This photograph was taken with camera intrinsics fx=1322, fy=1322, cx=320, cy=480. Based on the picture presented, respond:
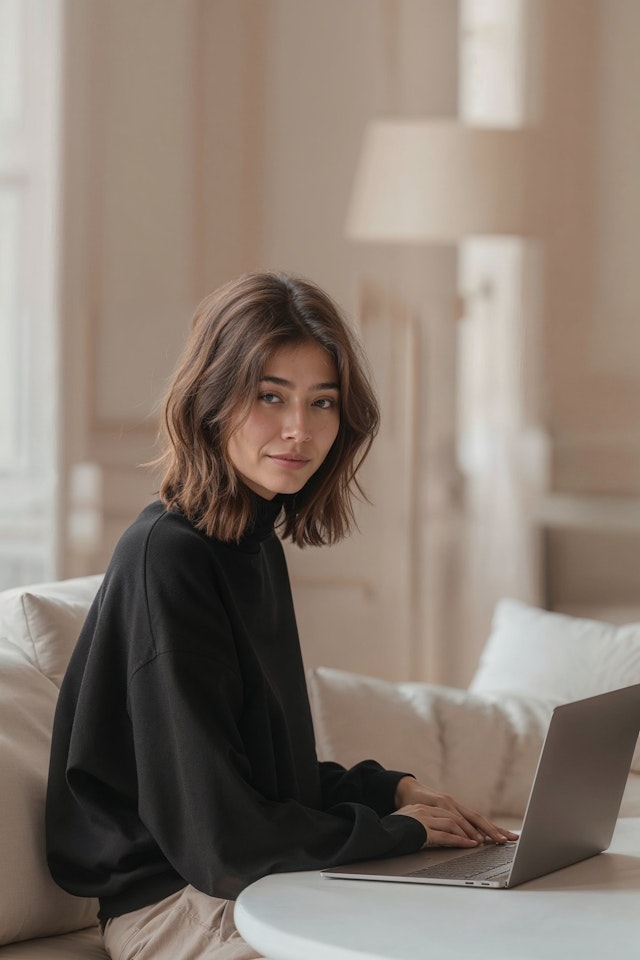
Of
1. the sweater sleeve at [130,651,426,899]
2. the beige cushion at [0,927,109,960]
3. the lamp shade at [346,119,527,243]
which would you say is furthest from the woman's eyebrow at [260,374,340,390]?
the lamp shade at [346,119,527,243]

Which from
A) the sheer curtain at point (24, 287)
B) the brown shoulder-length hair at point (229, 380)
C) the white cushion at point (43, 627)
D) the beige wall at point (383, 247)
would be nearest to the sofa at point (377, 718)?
the white cushion at point (43, 627)

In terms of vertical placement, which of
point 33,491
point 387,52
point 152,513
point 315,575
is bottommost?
point 315,575

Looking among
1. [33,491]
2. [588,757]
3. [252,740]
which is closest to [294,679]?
[252,740]

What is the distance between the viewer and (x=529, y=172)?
12.2 ft

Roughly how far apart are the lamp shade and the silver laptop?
2.21 meters

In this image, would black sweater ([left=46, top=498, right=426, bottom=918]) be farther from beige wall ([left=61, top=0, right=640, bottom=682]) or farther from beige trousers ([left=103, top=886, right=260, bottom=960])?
beige wall ([left=61, top=0, right=640, bottom=682])

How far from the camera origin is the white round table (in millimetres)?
1088

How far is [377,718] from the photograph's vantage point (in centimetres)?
233

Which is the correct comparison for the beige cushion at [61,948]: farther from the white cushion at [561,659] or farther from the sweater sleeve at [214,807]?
the white cushion at [561,659]

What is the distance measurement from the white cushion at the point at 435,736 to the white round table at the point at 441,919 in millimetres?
958

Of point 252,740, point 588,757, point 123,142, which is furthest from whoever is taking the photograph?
point 123,142

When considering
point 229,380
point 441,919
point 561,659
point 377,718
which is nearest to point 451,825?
point 441,919

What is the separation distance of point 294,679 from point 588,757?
0.43 metres

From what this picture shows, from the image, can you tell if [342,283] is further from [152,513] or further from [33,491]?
[152,513]
